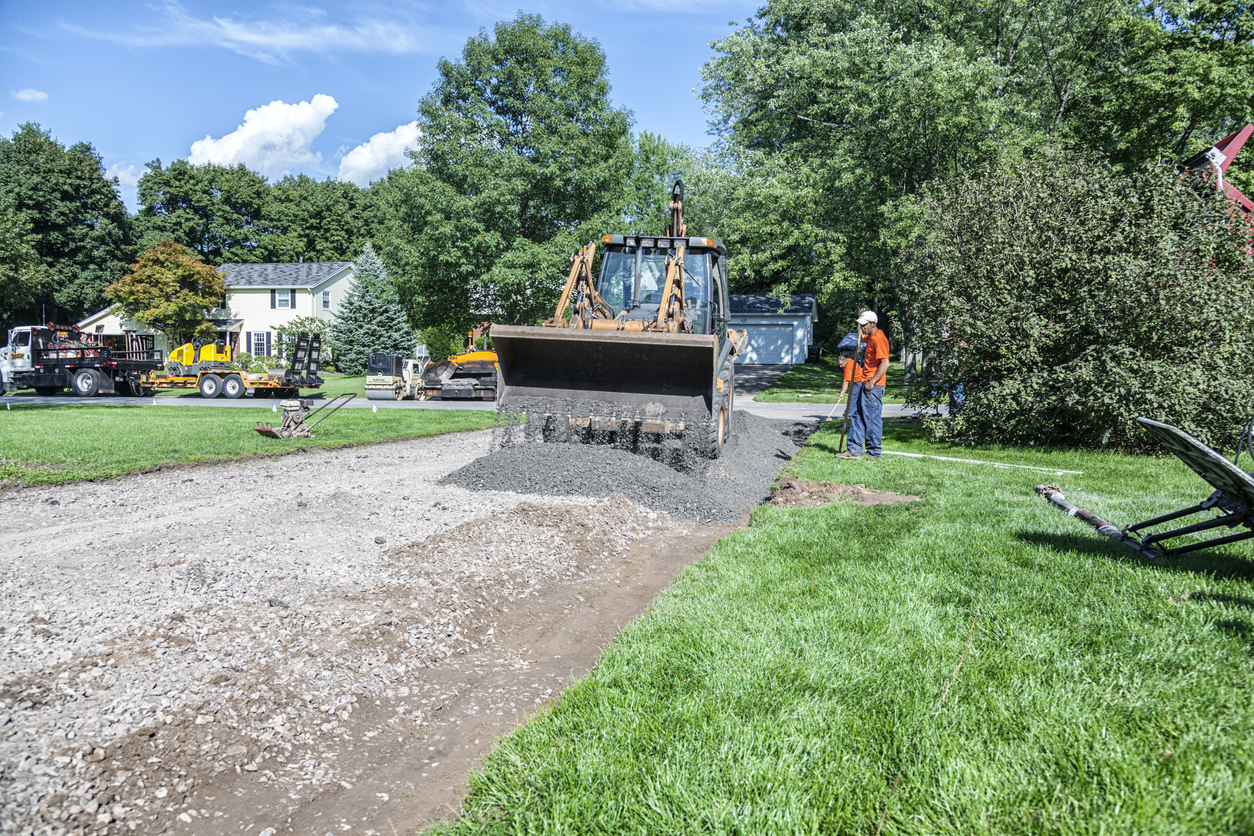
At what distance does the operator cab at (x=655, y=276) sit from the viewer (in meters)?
9.99

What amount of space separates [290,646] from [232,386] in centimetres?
2132

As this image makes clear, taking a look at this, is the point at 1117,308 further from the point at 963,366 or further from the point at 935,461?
the point at 935,461

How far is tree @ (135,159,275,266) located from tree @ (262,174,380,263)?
906 mm

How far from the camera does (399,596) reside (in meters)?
4.35

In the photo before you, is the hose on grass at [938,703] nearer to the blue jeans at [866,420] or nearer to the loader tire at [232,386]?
the blue jeans at [866,420]

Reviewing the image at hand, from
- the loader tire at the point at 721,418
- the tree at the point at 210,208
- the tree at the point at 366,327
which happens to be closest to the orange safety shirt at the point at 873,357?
the loader tire at the point at 721,418

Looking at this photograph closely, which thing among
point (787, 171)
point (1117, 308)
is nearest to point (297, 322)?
point (787, 171)

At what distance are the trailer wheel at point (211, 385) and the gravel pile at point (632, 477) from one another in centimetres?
1707

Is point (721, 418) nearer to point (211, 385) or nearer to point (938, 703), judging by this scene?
point (938, 703)

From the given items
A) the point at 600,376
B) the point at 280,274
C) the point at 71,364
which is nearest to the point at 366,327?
the point at 280,274

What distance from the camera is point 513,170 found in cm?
2288

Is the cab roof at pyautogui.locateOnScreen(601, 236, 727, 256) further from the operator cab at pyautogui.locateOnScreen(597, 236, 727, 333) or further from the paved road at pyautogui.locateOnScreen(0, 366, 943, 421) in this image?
the paved road at pyautogui.locateOnScreen(0, 366, 943, 421)

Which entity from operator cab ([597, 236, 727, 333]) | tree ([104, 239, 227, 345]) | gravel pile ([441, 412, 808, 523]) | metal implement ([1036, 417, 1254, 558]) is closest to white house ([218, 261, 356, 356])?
tree ([104, 239, 227, 345])

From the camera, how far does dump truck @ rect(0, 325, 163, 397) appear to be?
2306cm
